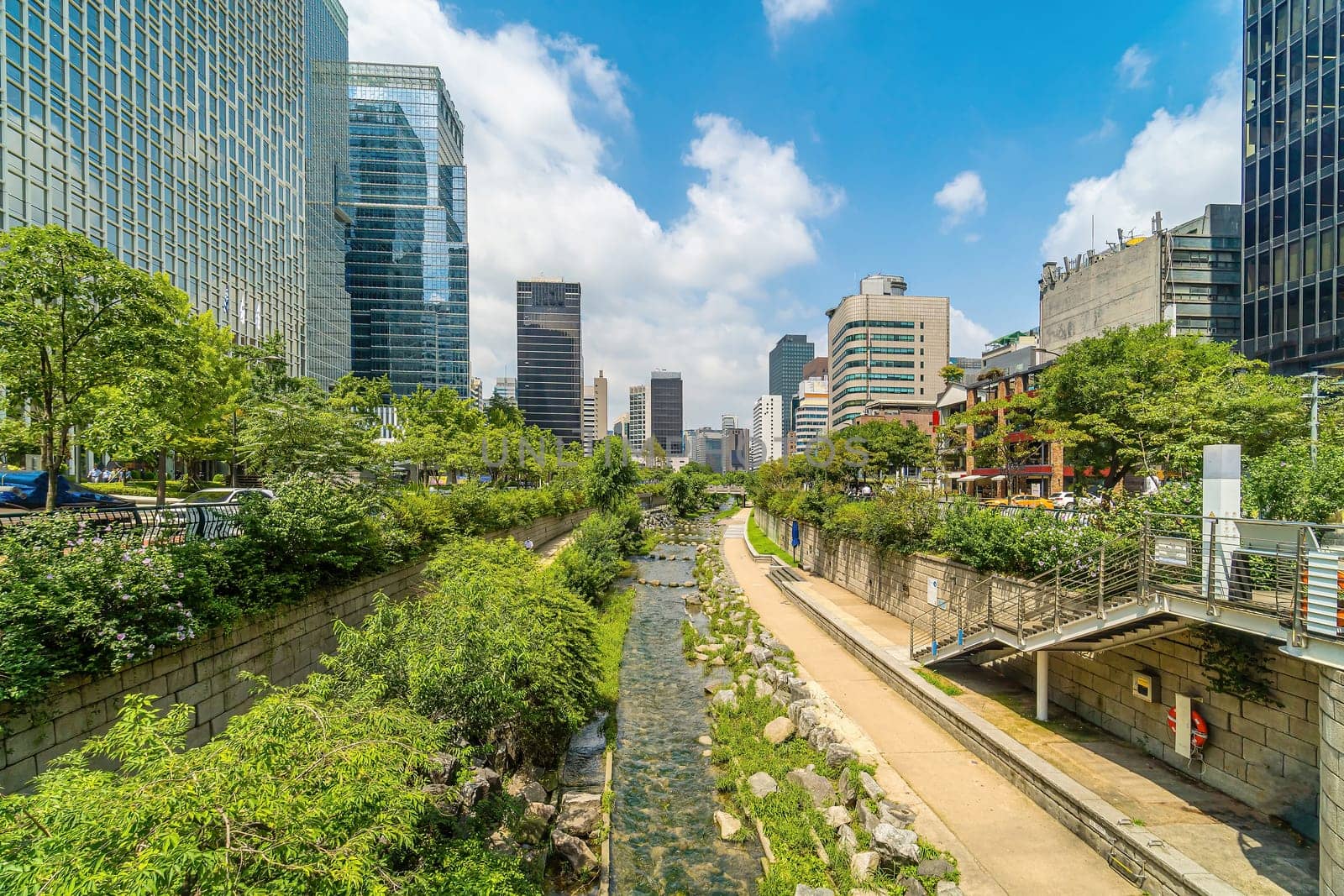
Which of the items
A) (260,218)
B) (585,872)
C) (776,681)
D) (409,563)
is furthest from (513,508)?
(260,218)

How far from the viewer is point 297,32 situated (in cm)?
7619

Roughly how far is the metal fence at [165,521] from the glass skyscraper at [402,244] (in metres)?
95.1

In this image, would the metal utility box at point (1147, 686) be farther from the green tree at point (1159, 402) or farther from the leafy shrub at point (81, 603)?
the leafy shrub at point (81, 603)

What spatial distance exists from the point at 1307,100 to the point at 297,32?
104894 millimetres

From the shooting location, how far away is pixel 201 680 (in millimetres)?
10688

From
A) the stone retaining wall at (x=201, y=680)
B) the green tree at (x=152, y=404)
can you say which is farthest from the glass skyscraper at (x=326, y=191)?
the stone retaining wall at (x=201, y=680)

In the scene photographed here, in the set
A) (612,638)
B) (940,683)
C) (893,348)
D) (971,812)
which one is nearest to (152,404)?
(612,638)

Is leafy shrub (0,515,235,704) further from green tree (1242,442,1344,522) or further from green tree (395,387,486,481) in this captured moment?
green tree (395,387,486,481)

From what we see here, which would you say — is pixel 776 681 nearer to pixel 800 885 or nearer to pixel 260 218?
pixel 800 885

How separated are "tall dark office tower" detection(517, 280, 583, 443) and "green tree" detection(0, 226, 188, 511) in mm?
139692

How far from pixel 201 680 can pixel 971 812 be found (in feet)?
47.3

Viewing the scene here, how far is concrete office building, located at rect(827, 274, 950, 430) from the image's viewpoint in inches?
4259

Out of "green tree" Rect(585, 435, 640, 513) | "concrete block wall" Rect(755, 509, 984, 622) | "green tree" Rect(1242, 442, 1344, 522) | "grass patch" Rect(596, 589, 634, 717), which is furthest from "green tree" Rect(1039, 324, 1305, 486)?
"green tree" Rect(585, 435, 640, 513)

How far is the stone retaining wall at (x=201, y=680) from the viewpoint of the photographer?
7.70m
